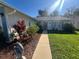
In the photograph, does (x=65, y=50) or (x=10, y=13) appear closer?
(x=65, y=50)

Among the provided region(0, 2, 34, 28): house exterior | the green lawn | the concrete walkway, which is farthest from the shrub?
the concrete walkway

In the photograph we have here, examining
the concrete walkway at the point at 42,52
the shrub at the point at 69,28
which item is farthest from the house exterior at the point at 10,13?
the shrub at the point at 69,28

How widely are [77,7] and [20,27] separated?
49829 mm

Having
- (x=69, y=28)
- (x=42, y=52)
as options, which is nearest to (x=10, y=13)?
(x=42, y=52)

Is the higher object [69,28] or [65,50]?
[69,28]

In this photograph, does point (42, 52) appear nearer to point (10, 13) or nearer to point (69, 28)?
point (10, 13)

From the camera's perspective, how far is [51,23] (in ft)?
107

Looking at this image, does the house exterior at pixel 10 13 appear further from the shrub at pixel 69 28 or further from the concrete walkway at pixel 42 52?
the shrub at pixel 69 28

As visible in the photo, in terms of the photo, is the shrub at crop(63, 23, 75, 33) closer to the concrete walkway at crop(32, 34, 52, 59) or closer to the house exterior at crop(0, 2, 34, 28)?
the house exterior at crop(0, 2, 34, 28)

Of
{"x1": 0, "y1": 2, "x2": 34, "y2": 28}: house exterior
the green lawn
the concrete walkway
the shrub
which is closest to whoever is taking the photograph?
the concrete walkway

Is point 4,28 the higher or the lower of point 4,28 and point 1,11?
the lower

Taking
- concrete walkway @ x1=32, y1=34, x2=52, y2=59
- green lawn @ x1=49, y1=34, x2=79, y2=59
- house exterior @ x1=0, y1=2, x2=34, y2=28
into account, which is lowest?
green lawn @ x1=49, y1=34, x2=79, y2=59

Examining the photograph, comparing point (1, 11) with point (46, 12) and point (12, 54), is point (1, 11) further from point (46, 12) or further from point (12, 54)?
point (46, 12)

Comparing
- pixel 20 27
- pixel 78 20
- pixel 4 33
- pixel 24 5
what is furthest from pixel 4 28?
pixel 78 20
